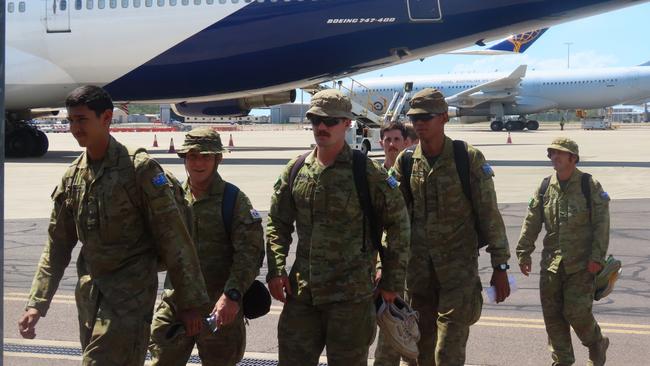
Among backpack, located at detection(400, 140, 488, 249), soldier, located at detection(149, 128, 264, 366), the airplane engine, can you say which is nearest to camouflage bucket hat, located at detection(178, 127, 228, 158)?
soldier, located at detection(149, 128, 264, 366)

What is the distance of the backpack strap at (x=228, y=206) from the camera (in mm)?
4770

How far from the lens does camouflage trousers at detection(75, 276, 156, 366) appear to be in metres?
3.90

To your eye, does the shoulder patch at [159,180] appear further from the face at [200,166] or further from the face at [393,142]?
the face at [393,142]

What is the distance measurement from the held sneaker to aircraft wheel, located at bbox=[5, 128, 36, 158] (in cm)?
2193

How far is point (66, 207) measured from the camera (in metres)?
4.19

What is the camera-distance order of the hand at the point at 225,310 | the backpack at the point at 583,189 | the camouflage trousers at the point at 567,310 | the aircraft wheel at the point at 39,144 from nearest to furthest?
1. the hand at the point at 225,310
2. the camouflage trousers at the point at 567,310
3. the backpack at the point at 583,189
4. the aircraft wheel at the point at 39,144

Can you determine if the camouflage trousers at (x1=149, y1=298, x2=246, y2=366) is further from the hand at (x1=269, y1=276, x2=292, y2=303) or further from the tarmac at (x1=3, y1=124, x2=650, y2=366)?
the tarmac at (x1=3, y1=124, x2=650, y2=366)

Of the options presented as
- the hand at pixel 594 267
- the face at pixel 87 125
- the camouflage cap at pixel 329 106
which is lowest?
the hand at pixel 594 267

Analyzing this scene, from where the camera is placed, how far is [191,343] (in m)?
4.69

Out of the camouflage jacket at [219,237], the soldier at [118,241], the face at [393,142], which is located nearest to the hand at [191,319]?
the soldier at [118,241]

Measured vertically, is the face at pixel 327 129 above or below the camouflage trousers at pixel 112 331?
above

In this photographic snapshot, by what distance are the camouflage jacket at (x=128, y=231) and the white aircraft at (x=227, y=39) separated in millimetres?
15479

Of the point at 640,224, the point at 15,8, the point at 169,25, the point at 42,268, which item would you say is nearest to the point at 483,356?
the point at 42,268

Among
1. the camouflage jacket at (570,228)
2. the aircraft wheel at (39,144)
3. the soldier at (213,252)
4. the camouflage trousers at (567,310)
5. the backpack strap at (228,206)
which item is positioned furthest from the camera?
the aircraft wheel at (39,144)
